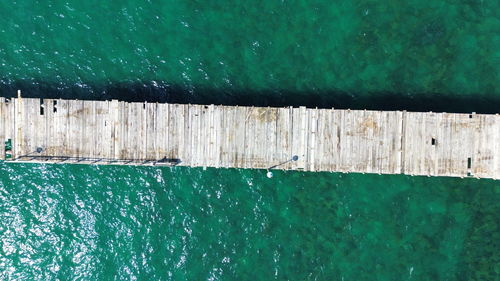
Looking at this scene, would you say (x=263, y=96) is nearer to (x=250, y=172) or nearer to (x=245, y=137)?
(x=245, y=137)

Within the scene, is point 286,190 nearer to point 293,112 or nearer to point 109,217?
point 293,112

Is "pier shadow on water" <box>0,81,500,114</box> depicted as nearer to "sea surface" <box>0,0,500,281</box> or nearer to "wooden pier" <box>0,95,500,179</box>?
"sea surface" <box>0,0,500,281</box>

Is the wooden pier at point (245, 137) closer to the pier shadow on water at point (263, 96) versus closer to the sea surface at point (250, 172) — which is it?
the pier shadow on water at point (263, 96)

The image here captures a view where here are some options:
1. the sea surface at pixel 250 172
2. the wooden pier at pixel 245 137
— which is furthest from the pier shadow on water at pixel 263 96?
the wooden pier at pixel 245 137

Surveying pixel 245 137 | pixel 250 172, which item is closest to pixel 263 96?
pixel 245 137

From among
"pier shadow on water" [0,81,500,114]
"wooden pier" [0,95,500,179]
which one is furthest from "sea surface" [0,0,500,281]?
"wooden pier" [0,95,500,179]

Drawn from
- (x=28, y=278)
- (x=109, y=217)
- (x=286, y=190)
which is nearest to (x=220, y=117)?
(x=286, y=190)
